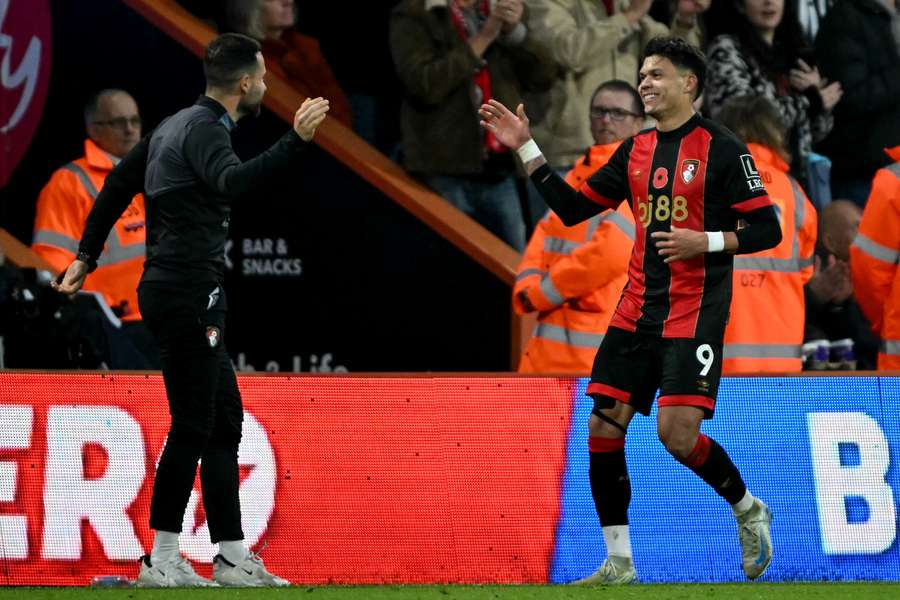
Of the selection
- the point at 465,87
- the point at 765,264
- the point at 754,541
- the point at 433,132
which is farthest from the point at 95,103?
the point at 754,541

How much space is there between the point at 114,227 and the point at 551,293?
244cm

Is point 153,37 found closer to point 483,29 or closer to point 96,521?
point 483,29

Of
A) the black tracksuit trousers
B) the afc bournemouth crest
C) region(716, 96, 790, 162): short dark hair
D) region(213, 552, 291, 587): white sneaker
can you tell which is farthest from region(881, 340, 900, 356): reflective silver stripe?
the black tracksuit trousers

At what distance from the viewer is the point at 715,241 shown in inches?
271

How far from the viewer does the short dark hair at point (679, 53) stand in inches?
283

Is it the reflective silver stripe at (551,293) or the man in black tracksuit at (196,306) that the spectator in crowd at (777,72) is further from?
the man in black tracksuit at (196,306)

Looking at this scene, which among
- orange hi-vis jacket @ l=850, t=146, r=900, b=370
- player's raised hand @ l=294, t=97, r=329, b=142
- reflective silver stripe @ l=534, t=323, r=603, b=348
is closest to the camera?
player's raised hand @ l=294, t=97, r=329, b=142

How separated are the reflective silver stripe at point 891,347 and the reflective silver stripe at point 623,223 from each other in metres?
1.29

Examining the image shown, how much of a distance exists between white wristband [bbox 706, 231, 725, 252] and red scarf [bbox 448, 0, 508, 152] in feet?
14.4

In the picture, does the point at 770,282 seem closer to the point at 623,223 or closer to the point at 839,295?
the point at 623,223

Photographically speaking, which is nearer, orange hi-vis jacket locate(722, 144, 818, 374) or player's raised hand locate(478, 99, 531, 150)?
player's raised hand locate(478, 99, 531, 150)

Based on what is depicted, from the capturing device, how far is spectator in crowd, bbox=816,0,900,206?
12047 millimetres

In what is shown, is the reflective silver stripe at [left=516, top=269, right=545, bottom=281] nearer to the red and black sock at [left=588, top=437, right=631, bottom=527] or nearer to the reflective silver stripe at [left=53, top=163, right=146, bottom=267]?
the reflective silver stripe at [left=53, top=163, right=146, bottom=267]

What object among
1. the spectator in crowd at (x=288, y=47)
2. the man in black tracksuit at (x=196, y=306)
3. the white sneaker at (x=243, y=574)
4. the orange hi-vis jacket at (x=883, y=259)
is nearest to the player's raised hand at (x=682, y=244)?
the man in black tracksuit at (x=196, y=306)
